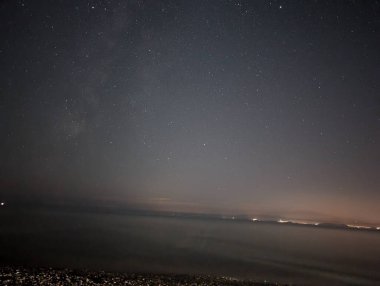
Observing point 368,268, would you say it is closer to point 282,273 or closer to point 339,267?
point 339,267

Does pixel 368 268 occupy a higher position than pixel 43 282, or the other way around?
pixel 43 282

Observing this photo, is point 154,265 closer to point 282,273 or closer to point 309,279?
point 282,273

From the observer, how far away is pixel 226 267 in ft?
148

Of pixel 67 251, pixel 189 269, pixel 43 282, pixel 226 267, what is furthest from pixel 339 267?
pixel 43 282

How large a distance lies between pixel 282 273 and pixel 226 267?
26.1 ft

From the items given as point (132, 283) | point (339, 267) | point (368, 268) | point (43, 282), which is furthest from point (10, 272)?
point (368, 268)

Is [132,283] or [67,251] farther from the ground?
[132,283]

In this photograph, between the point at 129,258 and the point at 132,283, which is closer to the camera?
the point at 132,283

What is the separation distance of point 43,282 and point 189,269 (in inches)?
845

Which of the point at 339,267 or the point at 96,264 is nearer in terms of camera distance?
the point at 96,264

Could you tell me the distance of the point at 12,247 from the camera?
4794cm

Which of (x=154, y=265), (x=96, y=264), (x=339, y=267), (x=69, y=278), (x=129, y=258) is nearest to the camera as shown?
(x=69, y=278)

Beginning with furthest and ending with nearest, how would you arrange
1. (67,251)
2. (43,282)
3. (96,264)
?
(67,251) < (96,264) < (43,282)

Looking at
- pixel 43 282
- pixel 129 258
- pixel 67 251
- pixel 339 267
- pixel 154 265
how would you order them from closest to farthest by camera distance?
pixel 43 282 → pixel 154 265 → pixel 129 258 → pixel 67 251 → pixel 339 267
